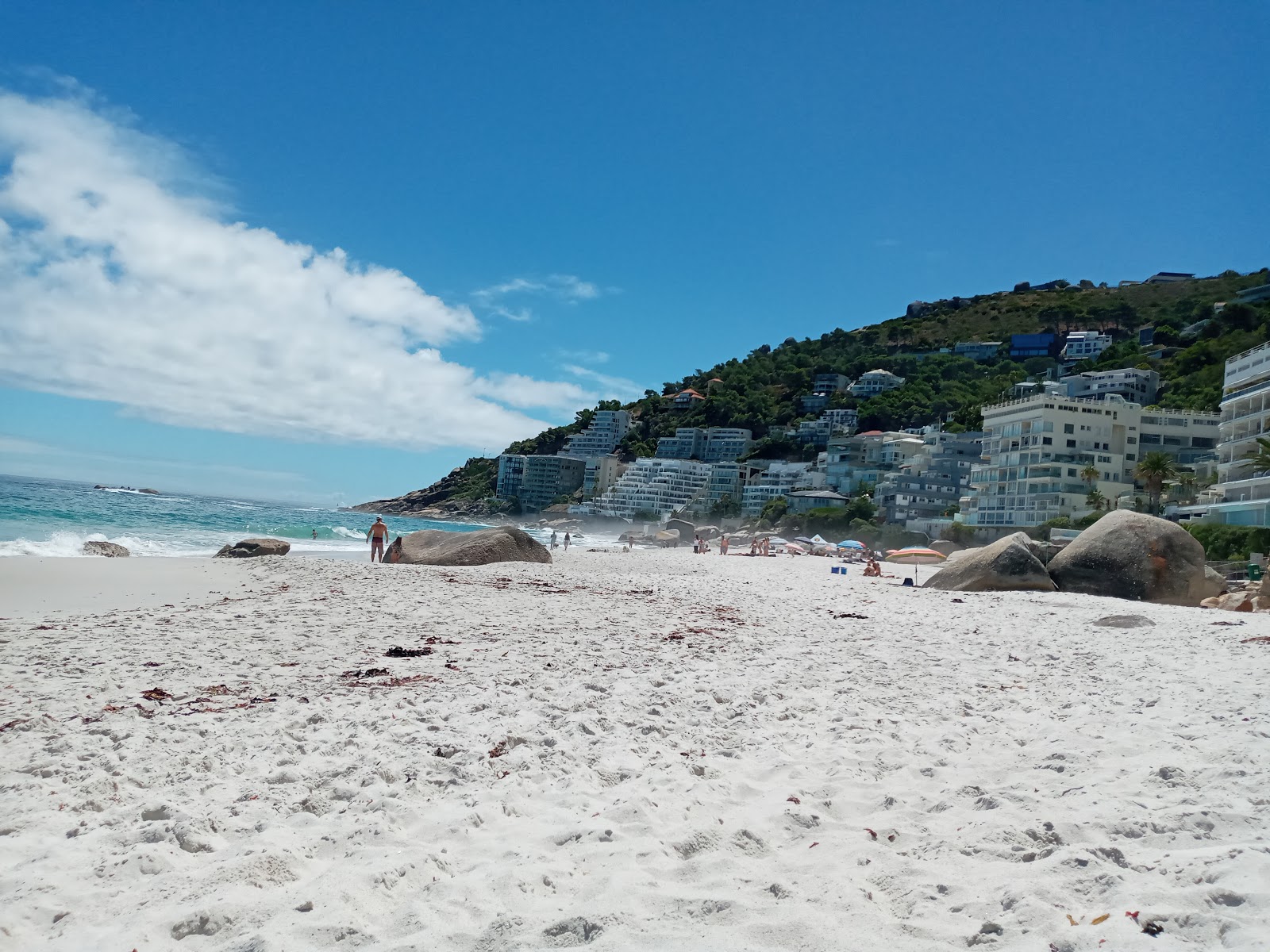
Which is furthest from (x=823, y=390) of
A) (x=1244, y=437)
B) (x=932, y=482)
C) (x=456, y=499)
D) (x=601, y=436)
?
(x=1244, y=437)

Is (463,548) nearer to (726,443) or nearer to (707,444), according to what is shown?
(726,443)

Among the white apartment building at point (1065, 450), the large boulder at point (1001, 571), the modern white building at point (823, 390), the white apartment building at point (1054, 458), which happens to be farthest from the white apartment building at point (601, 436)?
the large boulder at point (1001, 571)

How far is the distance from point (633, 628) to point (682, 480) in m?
98.8

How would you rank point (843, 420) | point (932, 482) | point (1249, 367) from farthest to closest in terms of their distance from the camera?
point (843, 420), point (932, 482), point (1249, 367)

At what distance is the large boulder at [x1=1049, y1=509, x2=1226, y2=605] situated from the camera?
1511cm

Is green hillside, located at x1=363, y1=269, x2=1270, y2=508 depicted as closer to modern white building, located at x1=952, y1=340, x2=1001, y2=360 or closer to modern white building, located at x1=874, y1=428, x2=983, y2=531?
modern white building, located at x1=952, y1=340, x2=1001, y2=360

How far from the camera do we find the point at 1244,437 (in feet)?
148

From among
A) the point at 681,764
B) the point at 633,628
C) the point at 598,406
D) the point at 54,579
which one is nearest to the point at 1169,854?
the point at 681,764

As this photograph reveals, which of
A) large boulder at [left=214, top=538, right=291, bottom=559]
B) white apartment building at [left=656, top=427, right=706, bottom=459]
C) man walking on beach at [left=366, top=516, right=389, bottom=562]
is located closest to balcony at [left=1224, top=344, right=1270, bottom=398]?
man walking on beach at [left=366, top=516, right=389, bottom=562]

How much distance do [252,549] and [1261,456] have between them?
148ft

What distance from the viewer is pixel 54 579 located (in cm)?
1416

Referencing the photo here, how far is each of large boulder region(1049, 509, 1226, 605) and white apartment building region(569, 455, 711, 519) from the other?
3399 inches

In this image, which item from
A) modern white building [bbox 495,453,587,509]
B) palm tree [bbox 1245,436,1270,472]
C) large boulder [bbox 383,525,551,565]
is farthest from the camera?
modern white building [bbox 495,453,587,509]

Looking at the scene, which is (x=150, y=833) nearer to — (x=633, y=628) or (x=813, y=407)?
(x=633, y=628)
